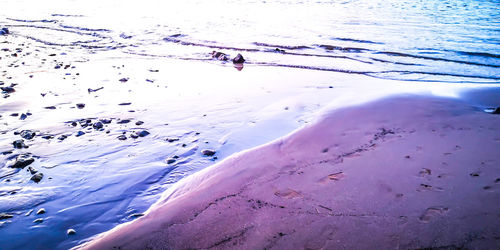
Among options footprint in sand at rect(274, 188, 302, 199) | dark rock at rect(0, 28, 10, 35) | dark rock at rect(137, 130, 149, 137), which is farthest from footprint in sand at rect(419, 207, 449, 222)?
dark rock at rect(0, 28, 10, 35)

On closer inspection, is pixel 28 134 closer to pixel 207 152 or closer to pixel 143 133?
pixel 143 133

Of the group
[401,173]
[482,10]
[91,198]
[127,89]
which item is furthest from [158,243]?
[482,10]

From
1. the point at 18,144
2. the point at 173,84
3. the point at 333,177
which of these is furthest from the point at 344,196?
the point at 173,84

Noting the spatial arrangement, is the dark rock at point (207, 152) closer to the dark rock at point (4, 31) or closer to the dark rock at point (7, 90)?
the dark rock at point (7, 90)

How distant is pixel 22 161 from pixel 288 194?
3.53 metres

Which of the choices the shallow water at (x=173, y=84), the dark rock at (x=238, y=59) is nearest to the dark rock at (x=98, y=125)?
the shallow water at (x=173, y=84)

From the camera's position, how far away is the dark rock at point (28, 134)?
15.6ft

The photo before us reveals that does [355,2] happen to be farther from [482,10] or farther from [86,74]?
[86,74]

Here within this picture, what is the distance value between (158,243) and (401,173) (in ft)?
8.65

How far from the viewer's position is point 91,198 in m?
3.46

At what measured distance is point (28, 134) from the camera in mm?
4820

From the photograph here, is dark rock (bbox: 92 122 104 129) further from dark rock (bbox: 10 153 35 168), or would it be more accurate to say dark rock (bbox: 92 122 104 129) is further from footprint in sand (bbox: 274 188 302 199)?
footprint in sand (bbox: 274 188 302 199)

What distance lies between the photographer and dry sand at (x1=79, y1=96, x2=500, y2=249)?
8.38 ft

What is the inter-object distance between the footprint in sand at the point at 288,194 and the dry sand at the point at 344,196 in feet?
0.03
